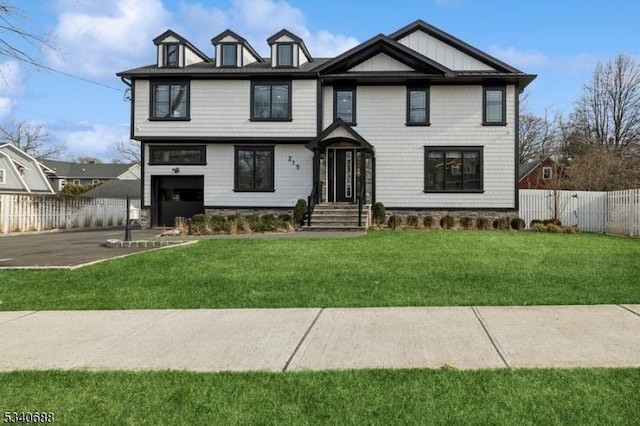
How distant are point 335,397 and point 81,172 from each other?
77.3 metres

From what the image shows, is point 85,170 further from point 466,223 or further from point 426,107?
point 466,223

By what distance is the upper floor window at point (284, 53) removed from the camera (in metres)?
23.5

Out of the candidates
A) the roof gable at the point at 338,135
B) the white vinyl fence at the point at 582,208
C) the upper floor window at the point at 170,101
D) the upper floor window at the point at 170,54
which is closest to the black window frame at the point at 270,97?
the roof gable at the point at 338,135

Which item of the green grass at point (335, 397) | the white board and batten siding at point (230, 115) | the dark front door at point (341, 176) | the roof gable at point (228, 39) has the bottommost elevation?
the green grass at point (335, 397)

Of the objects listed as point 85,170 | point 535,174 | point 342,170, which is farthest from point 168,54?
point 85,170

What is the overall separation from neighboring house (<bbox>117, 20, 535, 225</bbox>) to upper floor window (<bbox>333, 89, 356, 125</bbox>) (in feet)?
0.15

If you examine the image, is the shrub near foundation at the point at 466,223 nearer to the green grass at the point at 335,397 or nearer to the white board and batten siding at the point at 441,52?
the white board and batten siding at the point at 441,52

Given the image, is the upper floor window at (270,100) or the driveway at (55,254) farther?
the upper floor window at (270,100)

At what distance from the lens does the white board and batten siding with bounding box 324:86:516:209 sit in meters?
22.6

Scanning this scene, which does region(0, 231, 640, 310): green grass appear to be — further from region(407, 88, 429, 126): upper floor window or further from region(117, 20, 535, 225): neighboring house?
region(407, 88, 429, 126): upper floor window

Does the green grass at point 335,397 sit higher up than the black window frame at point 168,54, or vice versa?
the black window frame at point 168,54

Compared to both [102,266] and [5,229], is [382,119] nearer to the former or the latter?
[102,266]

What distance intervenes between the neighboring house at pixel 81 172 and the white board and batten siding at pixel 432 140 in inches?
2144

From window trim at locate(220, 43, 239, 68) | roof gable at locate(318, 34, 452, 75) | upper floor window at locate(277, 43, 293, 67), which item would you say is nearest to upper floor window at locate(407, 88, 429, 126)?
roof gable at locate(318, 34, 452, 75)
